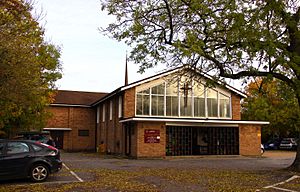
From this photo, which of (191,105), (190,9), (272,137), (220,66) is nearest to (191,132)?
(191,105)

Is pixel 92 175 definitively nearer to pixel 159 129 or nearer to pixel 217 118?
pixel 159 129

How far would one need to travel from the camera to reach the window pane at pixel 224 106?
30.4 metres

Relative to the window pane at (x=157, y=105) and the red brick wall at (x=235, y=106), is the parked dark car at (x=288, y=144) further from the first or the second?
the window pane at (x=157, y=105)

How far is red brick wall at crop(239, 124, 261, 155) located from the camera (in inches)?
1196

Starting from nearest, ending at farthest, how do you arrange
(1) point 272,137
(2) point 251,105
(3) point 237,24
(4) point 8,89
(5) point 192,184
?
(4) point 8,89, (5) point 192,184, (3) point 237,24, (2) point 251,105, (1) point 272,137

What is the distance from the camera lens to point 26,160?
12.6m

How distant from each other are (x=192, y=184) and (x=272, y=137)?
138 feet

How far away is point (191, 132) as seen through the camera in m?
29.5

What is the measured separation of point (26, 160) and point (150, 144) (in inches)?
597

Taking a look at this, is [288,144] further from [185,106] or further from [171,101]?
[171,101]

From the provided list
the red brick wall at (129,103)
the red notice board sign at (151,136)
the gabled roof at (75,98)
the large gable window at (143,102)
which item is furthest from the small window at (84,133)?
the red notice board sign at (151,136)

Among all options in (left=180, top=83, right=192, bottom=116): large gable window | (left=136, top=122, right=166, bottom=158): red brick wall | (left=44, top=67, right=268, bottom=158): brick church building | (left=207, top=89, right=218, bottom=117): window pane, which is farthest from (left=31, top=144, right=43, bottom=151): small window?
(left=207, top=89, right=218, bottom=117): window pane

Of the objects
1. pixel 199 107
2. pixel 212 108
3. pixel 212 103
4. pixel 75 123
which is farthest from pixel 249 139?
pixel 75 123

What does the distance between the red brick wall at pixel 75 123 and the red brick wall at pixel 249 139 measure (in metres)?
16.5
